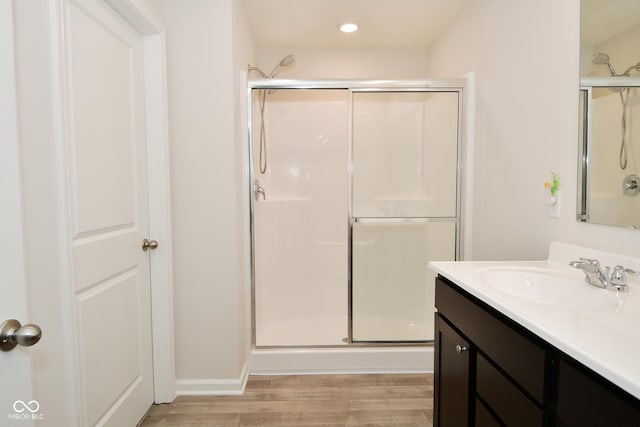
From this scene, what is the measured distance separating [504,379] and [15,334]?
3.88 ft

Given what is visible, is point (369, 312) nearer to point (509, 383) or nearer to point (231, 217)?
point (231, 217)

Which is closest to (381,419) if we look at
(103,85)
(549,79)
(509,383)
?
(509,383)

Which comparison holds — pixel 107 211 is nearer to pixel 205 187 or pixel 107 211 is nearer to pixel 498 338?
pixel 205 187

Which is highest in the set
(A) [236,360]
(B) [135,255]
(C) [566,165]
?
(C) [566,165]

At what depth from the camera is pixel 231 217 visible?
2047 millimetres

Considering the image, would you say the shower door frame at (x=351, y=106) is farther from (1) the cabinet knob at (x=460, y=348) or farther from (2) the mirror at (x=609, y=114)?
(1) the cabinet knob at (x=460, y=348)

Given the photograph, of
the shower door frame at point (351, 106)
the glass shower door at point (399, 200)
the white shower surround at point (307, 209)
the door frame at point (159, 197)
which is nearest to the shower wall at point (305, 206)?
the white shower surround at point (307, 209)

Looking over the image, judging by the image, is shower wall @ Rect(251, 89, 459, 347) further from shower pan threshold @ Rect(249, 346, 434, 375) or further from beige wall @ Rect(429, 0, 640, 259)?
beige wall @ Rect(429, 0, 640, 259)

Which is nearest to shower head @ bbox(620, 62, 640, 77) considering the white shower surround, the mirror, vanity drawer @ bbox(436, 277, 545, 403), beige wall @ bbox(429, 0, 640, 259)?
the mirror

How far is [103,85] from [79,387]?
123cm

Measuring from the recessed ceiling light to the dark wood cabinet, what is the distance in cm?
210

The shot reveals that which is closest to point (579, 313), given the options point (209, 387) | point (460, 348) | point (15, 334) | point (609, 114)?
point (460, 348)

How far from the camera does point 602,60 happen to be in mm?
1312

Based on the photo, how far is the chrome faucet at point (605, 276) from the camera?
1137 mm
